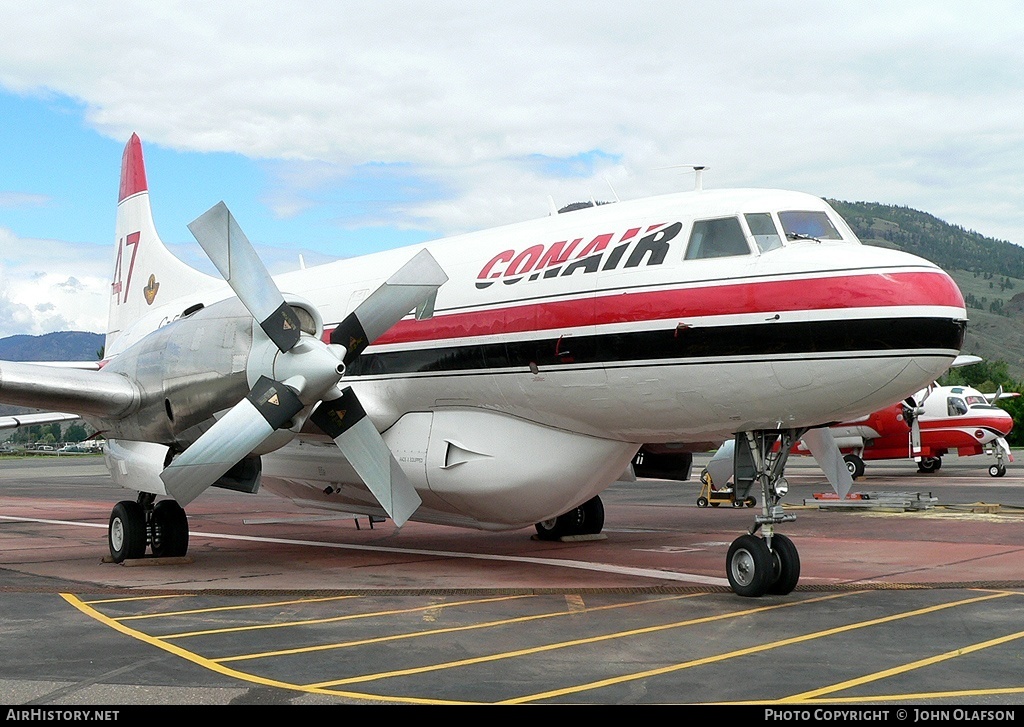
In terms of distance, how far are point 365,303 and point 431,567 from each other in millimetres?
3560

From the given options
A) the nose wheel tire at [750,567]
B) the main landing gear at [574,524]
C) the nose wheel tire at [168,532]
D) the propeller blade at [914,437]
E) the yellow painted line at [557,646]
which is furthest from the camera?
the propeller blade at [914,437]

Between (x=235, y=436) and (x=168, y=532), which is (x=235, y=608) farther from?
(x=168, y=532)

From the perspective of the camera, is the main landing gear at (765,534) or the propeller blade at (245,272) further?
the propeller blade at (245,272)

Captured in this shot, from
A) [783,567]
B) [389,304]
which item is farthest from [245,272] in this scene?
[783,567]

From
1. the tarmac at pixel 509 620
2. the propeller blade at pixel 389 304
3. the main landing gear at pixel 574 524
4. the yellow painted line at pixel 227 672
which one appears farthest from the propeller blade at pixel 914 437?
the yellow painted line at pixel 227 672

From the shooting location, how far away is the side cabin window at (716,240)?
10039 millimetres

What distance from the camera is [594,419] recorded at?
11.0m

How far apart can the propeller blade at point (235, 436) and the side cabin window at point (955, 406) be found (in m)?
26.6

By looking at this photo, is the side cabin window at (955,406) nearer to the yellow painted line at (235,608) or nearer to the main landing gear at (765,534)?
the main landing gear at (765,534)

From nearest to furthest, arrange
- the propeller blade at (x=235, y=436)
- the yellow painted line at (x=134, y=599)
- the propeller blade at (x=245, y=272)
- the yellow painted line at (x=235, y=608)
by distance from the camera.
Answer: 1. the yellow painted line at (x=235, y=608)
2. the yellow painted line at (x=134, y=599)
3. the propeller blade at (x=235, y=436)
4. the propeller blade at (x=245, y=272)

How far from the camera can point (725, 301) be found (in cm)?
970

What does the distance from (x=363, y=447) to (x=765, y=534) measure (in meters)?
4.47
